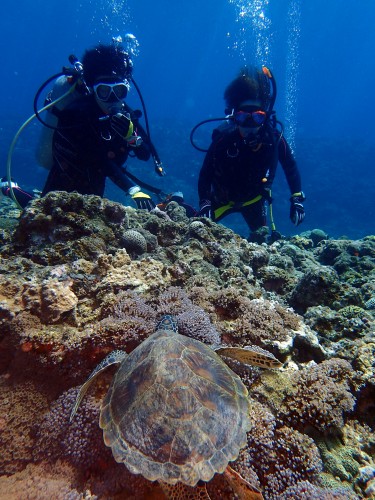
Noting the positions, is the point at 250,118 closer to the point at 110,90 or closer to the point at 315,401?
the point at 110,90

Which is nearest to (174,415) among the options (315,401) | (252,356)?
(252,356)

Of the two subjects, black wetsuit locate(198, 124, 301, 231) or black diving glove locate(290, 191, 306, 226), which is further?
black wetsuit locate(198, 124, 301, 231)

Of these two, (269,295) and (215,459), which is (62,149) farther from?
(215,459)

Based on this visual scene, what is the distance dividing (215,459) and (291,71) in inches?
5594

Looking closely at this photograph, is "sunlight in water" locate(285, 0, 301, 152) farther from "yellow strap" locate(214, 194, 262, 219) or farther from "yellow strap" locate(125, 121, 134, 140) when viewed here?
"yellow strap" locate(125, 121, 134, 140)

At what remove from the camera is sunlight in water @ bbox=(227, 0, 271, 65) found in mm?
74812

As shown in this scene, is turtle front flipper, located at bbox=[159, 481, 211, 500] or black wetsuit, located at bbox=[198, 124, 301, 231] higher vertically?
black wetsuit, located at bbox=[198, 124, 301, 231]

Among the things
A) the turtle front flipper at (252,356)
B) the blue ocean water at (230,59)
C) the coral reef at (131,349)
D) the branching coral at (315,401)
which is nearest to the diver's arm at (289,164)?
the coral reef at (131,349)

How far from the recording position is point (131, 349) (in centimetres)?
210

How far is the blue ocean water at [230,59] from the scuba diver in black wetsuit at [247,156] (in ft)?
94.5

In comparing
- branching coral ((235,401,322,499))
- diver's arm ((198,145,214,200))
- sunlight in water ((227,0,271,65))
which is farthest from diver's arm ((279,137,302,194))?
sunlight in water ((227,0,271,65))

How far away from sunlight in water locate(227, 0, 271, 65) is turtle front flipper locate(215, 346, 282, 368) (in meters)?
82.6

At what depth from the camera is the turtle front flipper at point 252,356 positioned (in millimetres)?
1821

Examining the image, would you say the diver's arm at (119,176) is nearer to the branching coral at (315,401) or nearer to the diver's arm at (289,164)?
the diver's arm at (289,164)
